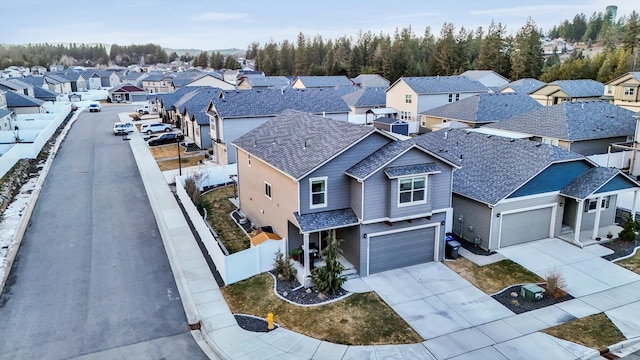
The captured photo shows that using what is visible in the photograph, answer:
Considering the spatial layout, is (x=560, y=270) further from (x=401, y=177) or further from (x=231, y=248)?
(x=231, y=248)

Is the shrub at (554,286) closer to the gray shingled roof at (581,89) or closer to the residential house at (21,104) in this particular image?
the gray shingled roof at (581,89)

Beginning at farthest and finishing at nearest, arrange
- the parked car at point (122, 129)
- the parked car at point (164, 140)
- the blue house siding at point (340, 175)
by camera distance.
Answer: the parked car at point (122, 129) < the parked car at point (164, 140) < the blue house siding at point (340, 175)

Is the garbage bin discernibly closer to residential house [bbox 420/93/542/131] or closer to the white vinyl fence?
the white vinyl fence

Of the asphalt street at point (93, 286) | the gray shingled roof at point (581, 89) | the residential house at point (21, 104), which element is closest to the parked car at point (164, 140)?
the asphalt street at point (93, 286)

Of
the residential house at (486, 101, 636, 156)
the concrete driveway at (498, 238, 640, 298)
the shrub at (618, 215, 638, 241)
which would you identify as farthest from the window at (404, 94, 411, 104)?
the shrub at (618, 215, 638, 241)

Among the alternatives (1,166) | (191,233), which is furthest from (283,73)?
(191,233)

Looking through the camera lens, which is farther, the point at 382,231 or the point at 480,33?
the point at 480,33
